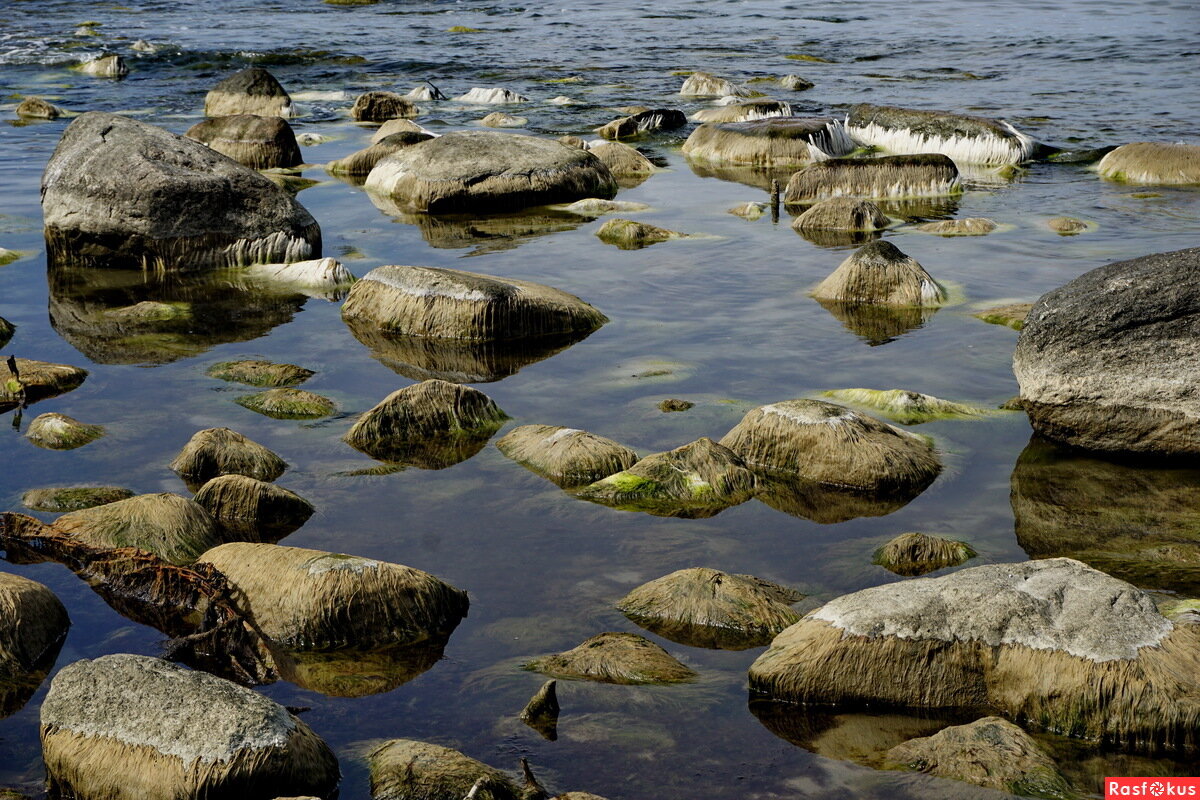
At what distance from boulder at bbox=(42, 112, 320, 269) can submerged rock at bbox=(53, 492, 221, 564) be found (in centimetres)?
587

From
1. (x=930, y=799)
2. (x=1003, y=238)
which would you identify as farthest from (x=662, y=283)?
(x=930, y=799)

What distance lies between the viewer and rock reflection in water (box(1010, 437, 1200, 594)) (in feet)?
20.9

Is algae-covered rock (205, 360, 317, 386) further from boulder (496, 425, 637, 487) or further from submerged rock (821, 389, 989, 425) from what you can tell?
submerged rock (821, 389, 989, 425)

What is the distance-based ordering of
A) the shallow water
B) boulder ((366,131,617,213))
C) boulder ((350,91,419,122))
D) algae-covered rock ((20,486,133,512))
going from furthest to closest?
boulder ((350,91,419,122)) < boulder ((366,131,617,213)) < algae-covered rock ((20,486,133,512)) < the shallow water

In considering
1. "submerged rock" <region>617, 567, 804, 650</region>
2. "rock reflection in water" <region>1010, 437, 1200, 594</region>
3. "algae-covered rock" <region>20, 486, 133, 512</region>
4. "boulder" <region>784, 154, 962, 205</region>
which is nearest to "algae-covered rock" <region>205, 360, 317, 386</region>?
"algae-covered rock" <region>20, 486, 133, 512</region>

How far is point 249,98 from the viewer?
22.1 m

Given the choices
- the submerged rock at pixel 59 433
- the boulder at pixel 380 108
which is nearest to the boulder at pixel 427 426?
the submerged rock at pixel 59 433

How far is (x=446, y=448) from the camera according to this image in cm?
791

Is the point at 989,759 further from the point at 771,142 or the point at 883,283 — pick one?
the point at 771,142

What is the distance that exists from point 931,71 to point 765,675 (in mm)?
23343

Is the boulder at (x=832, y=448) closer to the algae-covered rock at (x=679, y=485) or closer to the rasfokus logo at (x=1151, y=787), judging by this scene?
the algae-covered rock at (x=679, y=485)

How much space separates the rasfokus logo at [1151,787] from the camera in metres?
4.54

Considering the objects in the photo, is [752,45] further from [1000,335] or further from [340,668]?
[340,668]

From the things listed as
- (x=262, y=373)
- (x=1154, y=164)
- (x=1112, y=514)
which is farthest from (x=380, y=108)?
(x=1112, y=514)
